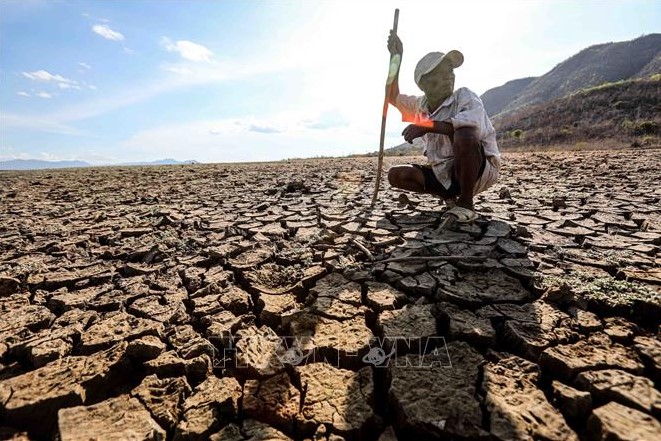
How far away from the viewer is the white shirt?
2693 mm

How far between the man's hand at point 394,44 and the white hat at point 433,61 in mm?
547

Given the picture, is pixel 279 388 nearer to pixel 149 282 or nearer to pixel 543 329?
pixel 543 329

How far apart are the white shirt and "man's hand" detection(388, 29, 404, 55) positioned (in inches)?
18.2

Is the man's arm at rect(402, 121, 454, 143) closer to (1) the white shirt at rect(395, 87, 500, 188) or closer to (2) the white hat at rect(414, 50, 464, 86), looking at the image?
(1) the white shirt at rect(395, 87, 500, 188)

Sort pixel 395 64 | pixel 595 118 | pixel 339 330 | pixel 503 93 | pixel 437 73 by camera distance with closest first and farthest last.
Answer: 1. pixel 339 330
2. pixel 437 73
3. pixel 395 64
4. pixel 595 118
5. pixel 503 93

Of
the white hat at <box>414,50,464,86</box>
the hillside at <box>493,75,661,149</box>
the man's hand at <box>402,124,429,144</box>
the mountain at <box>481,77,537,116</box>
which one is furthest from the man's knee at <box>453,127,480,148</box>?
the mountain at <box>481,77,537,116</box>

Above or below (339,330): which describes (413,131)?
above

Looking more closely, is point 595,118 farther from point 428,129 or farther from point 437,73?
point 428,129

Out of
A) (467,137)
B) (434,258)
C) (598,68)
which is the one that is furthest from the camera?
(598,68)

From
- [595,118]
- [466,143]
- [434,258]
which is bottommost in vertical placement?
[434,258]

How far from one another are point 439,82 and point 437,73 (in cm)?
7

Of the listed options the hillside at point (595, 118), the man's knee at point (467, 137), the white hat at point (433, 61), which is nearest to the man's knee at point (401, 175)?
the man's knee at point (467, 137)

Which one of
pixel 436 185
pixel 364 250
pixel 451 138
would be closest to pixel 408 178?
pixel 436 185

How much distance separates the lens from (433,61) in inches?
109
